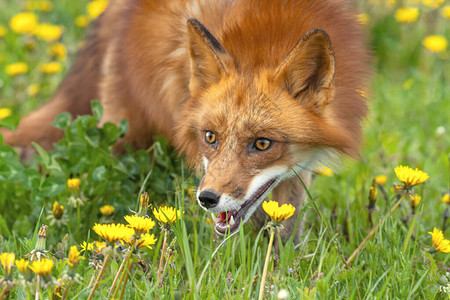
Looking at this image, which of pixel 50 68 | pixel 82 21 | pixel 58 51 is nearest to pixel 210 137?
pixel 50 68

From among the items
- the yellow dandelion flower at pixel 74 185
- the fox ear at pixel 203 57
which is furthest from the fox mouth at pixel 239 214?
the yellow dandelion flower at pixel 74 185

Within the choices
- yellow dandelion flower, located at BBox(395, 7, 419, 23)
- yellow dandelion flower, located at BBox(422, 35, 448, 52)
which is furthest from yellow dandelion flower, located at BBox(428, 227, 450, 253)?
yellow dandelion flower, located at BBox(395, 7, 419, 23)

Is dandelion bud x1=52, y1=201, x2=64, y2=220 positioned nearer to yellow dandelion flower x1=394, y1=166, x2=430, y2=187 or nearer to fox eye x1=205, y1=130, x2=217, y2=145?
fox eye x1=205, y1=130, x2=217, y2=145

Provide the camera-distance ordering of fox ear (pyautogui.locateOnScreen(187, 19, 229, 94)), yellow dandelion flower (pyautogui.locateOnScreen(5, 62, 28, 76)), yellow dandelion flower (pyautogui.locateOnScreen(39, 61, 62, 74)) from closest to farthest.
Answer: fox ear (pyautogui.locateOnScreen(187, 19, 229, 94))
yellow dandelion flower (pyautogui.locateOnScreen(5, 62, 28, 76))
yellow dandelion flower (pyautogui.locateOnScreen(39, 61, 62, 74))

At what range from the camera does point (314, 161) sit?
305 cm

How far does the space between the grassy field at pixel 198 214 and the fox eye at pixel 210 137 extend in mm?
285

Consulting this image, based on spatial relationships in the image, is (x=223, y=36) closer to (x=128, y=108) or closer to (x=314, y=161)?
(x=314, y=161)

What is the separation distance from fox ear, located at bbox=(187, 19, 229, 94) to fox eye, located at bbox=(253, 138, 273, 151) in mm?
402

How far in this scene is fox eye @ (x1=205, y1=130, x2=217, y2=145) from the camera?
285cm

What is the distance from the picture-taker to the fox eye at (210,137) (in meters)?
2.85

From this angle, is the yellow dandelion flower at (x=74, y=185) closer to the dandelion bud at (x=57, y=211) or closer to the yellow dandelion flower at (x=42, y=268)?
the dandelion bud at (x=57, y=211)

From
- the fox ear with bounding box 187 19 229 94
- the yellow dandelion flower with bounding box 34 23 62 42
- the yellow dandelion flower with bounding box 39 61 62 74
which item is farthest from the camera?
the yellow dandelion flower with bounding box 34 23 62 42

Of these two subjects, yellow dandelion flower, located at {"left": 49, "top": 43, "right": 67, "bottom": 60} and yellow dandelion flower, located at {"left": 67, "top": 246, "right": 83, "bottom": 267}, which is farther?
yellow dandelion flower, located at {"left": 49, "top": 43, "right": 67, "bottom": 60}

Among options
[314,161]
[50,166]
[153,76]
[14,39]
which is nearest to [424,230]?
[314,161]
